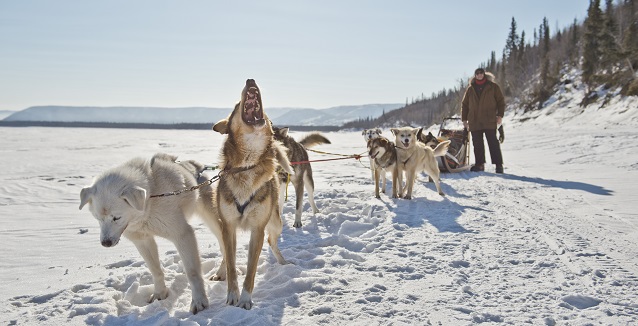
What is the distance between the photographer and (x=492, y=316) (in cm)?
270

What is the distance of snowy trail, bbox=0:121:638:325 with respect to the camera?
284cm

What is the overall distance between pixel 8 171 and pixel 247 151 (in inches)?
534

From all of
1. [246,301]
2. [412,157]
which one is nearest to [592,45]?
[412,157]

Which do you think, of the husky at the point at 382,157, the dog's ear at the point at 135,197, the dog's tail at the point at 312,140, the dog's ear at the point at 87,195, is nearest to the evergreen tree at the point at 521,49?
the husky at the point at 382,157

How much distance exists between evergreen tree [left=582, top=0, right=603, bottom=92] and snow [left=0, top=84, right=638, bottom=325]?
38.7 metres

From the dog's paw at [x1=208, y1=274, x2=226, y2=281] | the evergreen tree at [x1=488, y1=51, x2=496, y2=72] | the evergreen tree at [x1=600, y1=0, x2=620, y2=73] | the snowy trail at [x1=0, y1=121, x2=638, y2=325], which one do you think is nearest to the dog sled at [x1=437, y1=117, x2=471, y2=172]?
the snowy trail at [x1=0, y1=121, x2=638, y2=325]

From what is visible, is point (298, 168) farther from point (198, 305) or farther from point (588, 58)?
point (588, 58)

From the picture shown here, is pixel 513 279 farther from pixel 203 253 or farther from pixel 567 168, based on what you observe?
pixel 567 168

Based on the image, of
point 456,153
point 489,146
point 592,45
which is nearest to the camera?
point 489,146

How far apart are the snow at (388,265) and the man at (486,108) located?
2.57 metres

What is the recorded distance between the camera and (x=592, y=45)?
132ft

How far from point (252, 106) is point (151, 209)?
1.13m

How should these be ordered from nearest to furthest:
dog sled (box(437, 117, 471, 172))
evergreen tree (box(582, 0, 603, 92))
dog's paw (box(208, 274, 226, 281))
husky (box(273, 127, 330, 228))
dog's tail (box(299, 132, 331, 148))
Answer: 1. dog's paw (box(208, 274, 226, 281))
2. husky (box(273, 127, 330, 228))
3. dog's tail (box(299, 132, 331, 148))
4. dog sled (box(437, 117, 471, 172))
5. evergreen tree (box(582, 0, 603, 92))

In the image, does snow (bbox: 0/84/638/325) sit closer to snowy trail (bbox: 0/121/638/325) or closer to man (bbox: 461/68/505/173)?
snowy trail (bbox: 0/121/638/325)
